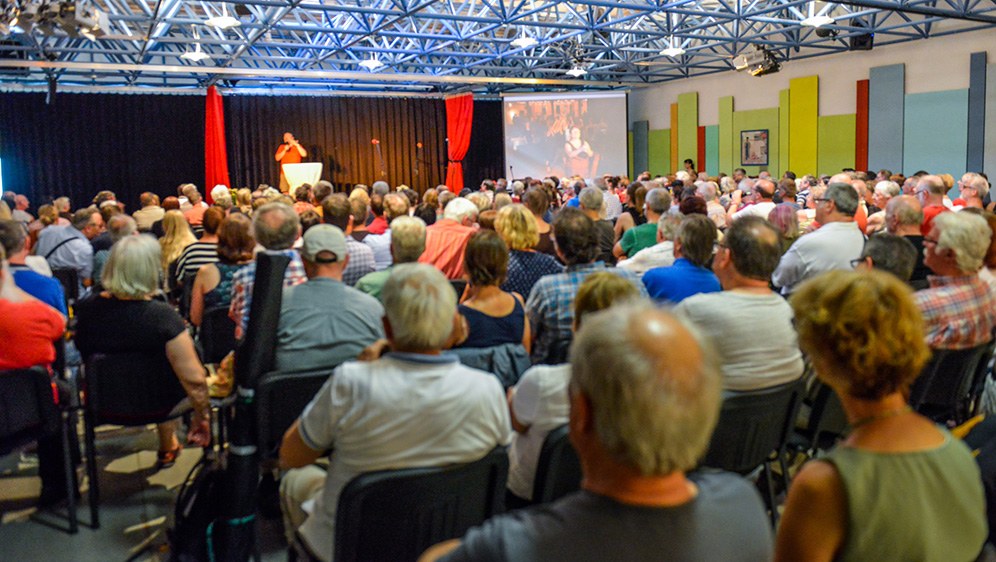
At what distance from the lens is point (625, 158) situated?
1848cm

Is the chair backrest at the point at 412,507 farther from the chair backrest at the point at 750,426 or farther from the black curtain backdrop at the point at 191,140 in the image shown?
the black curtain backdrop at the point at 191,140

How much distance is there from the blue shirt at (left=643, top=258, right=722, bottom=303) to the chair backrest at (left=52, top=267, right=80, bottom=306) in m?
4.45

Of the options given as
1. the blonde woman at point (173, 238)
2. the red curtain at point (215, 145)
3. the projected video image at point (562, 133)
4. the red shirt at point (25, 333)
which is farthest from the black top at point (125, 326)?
the projected video image at point (562, 133)

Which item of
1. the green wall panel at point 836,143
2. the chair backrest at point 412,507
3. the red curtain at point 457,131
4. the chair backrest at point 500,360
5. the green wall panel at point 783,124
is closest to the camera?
the chair backrest at point 412,507

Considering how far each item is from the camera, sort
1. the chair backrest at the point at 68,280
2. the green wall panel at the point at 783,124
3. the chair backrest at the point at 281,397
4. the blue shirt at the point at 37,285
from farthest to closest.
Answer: the green wall panel at the point at 783,124, the chair backrest at the point at 68,280, the blue shirt at the point at 37,285, the chair backrest at the point at 281,397

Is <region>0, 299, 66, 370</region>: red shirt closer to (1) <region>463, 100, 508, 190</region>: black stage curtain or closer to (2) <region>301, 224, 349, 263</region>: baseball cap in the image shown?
(2) <region>301, 224, 349, 263</region>: baseball cap

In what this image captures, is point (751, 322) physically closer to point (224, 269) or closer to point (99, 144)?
point (224, 269)

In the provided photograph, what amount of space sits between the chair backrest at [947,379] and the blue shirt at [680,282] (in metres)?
0.94

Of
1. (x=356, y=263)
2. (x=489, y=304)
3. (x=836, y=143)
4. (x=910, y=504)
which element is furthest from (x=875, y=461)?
(x=836, y=143)

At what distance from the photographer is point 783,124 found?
15.9 metres

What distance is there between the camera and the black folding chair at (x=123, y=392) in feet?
10.7

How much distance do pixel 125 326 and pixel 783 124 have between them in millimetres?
15045

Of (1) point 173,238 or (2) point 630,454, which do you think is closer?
(2) point 630,454

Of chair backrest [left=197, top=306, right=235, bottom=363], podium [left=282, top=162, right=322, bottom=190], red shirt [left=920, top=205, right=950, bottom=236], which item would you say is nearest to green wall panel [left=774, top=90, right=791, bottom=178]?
podium [left=282, top=162, right=322, bottom=190]
